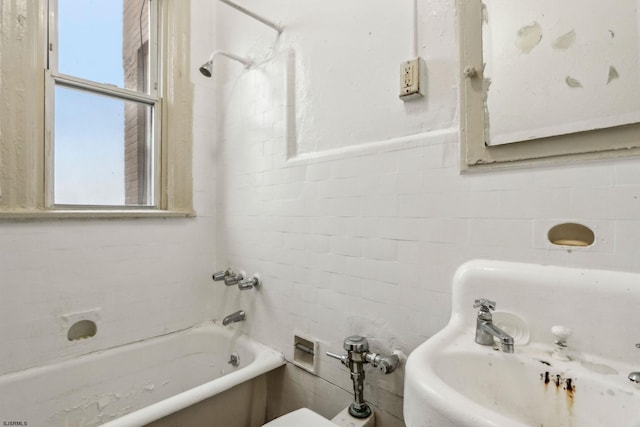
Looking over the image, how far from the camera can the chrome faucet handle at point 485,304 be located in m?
0.82

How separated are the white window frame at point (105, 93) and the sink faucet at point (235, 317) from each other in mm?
735

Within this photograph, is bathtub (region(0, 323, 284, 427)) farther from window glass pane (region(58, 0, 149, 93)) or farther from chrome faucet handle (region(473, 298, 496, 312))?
window glass pane (region(58, 0, 149, 93))

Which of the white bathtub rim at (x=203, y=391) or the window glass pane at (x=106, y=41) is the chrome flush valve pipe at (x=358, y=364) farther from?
the window glass pane at (x=106, y=41)

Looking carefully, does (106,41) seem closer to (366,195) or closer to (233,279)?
(233,279)

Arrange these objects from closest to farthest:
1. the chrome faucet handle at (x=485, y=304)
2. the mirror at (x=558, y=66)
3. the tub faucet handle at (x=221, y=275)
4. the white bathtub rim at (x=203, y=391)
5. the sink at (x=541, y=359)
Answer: the sink at (x=541, y=359)
the mirror at (x=558, y=66)
the chrome faucet handle at (x=485, y=304)
the white bathtub rim at (x=203, y=391)
the tub faucet handle at (x=221, y=275)

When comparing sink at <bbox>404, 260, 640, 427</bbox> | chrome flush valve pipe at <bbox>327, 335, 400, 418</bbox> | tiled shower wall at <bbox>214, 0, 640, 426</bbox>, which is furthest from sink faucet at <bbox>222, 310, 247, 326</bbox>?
sink at <bbox>404, 260, 640, 427</bbox>

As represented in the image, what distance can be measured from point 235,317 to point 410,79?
140cm

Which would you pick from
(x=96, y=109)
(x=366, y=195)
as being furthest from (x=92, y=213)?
(x=366, y=195)

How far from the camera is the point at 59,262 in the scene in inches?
56.4

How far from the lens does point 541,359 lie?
0.73 meters

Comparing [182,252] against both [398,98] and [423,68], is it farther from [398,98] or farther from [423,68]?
[423,68]

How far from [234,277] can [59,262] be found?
78 cm

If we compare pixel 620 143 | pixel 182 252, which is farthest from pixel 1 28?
pixel 620 143

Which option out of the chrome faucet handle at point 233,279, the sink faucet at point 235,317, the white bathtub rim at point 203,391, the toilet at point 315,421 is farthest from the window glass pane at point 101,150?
the toilet at point 315,421
